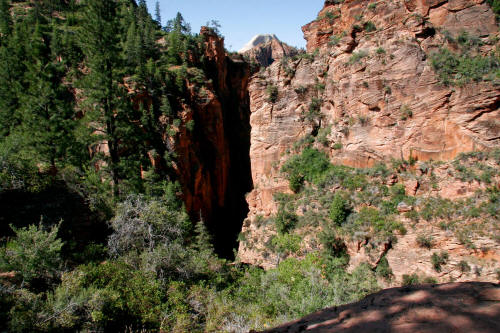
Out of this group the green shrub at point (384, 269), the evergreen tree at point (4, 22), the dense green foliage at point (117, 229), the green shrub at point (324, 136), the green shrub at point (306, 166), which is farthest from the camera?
the evergreen tree at point (4, 22)

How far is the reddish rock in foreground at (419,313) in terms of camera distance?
222cm

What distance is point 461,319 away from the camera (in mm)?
2256

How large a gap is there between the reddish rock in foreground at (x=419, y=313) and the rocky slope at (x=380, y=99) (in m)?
15.1

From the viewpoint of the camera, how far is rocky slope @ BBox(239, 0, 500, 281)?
55.7 feet

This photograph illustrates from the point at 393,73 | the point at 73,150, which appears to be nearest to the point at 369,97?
the point at 393,73

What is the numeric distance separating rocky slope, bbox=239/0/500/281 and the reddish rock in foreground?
15063 mm

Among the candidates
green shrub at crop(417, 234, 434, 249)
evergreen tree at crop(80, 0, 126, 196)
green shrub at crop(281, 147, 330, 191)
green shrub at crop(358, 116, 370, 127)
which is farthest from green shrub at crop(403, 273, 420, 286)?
evergreen tree at crop(80, 0, 126, 196)

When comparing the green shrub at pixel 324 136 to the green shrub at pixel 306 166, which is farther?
the green shrub at pixel 324 136

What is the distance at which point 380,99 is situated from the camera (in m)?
20.3

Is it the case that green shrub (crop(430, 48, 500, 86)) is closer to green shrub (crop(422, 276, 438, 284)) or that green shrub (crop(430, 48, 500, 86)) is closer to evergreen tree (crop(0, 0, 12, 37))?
green shrub (crop(422, 276, 438, 284))

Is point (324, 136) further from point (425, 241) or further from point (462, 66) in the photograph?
point (425, 241)

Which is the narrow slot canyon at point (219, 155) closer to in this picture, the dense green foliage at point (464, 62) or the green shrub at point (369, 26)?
the green shrub at point (369, 26)

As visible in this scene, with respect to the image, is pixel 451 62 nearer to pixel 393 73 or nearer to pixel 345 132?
pixel 393 73

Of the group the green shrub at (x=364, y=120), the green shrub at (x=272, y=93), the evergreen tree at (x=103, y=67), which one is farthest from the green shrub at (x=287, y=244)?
the green shrub at (x=272, y=93)
